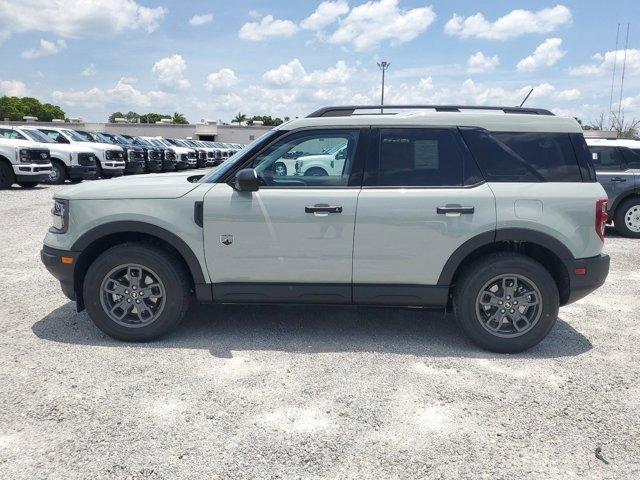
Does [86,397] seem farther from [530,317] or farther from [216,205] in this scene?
[530,317]

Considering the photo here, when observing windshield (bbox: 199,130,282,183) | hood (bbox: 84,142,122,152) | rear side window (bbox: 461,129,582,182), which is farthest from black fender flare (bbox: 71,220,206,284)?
hood (bbox: 84,142,122,152)

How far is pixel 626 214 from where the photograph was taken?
9641 millimetres

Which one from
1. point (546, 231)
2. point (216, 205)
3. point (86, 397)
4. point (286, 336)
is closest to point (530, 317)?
point (546, 231)

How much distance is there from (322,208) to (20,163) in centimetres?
1347

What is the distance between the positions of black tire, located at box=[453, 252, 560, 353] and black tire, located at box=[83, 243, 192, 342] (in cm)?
→ 218

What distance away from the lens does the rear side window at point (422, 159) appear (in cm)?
420

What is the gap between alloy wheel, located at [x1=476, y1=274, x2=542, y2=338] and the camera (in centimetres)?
421

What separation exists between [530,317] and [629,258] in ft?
15.6

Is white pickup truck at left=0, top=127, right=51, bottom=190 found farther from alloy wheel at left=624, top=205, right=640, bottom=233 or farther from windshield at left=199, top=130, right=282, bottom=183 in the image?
alloy wheel at left=624, top=205, right=640, bottom=233

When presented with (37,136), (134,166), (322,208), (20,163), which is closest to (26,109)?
(134,166)

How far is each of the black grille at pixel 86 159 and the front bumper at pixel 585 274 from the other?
16.4 m

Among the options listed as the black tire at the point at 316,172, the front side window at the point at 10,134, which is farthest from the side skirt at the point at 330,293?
the front side window at the point at 10,134

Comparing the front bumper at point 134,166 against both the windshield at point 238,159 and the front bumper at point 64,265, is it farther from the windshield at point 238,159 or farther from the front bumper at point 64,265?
the windshield at point 238,159

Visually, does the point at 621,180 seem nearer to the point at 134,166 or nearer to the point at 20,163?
the point at 20,163
